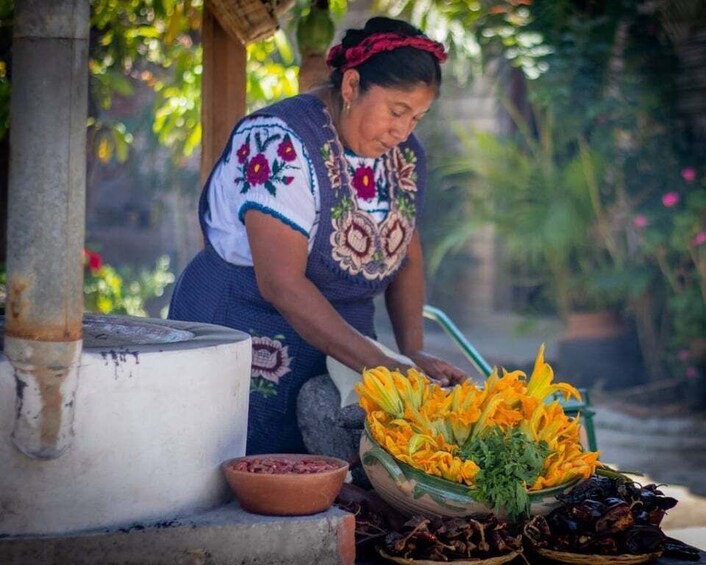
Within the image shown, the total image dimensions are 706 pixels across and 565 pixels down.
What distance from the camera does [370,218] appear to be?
12.7 ft

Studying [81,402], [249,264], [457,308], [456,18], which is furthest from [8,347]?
[457,308]

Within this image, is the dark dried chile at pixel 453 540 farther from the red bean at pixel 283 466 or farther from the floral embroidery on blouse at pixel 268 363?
the floral embroidery on blouse at pixel 268 363

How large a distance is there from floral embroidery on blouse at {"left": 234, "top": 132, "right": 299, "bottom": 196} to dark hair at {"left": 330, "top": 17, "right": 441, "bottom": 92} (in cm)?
30

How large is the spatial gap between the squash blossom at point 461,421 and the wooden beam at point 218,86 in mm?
1743

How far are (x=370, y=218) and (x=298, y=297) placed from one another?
455 mm

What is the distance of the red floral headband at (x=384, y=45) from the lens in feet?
11.9

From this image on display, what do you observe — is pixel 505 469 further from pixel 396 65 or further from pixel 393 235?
pixel 396 65

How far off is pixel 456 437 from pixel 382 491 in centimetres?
24

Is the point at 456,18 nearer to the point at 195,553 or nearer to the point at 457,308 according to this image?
the point at 195,553

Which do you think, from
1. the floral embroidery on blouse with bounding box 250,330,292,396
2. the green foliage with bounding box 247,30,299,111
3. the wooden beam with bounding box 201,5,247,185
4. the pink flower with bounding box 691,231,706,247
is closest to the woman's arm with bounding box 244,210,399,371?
the floral embroidery on blouse with bounding box 250,330,292,396

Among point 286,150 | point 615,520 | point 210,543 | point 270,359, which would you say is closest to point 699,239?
point 270,359

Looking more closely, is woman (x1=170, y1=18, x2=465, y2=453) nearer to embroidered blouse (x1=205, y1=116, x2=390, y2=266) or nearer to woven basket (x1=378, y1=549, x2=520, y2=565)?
embroidered blouse (x1=205, y1=116, x2=390, y2=266)

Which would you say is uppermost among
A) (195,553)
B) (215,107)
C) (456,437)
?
(215,107)

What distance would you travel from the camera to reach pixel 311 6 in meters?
4.71
